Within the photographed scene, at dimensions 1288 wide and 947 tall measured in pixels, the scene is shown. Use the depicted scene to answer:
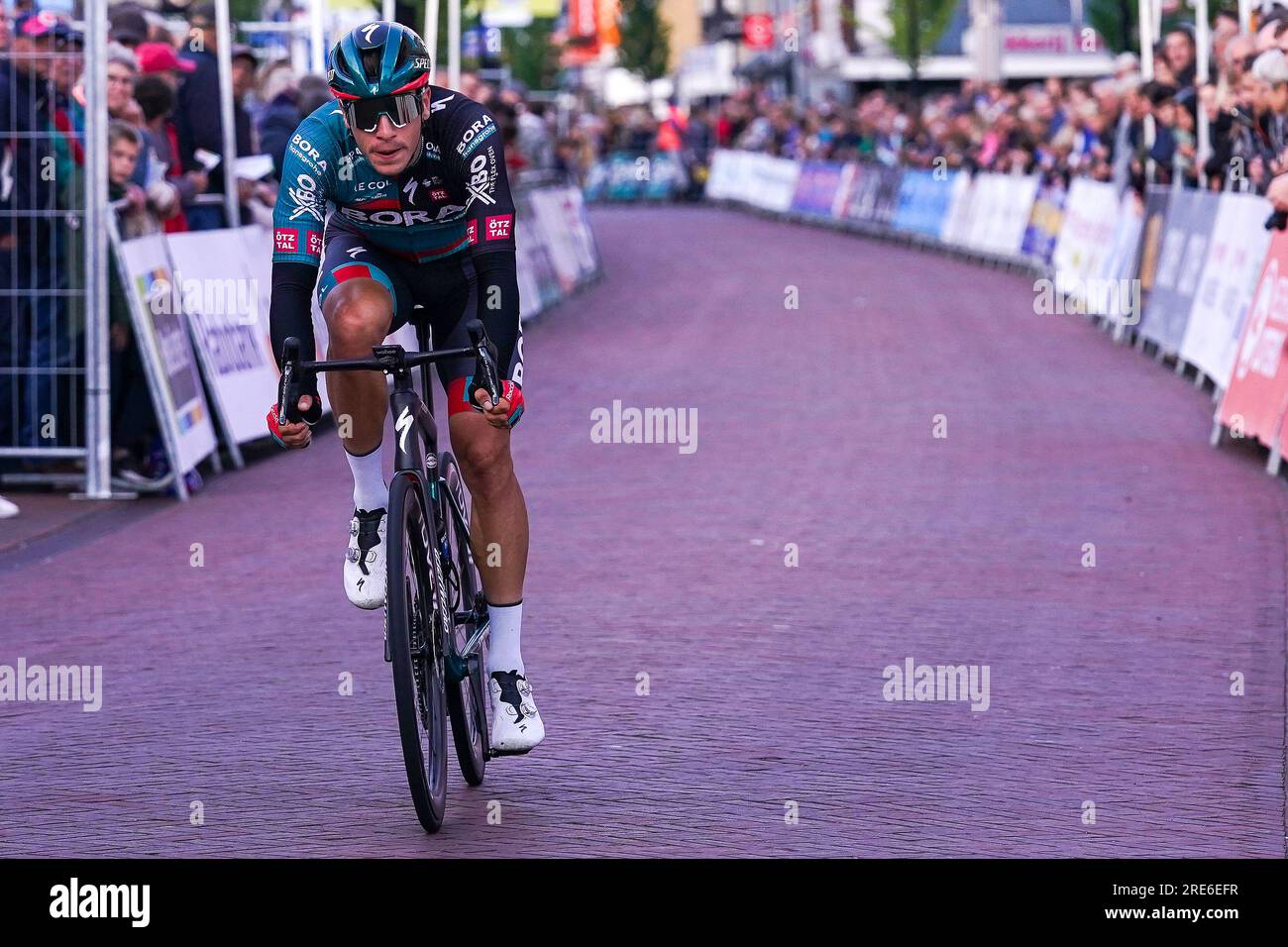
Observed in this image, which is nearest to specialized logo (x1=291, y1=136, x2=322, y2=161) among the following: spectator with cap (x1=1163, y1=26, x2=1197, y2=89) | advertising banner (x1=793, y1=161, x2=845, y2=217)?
spectator with cap (x1=1163, y1=26, x2=1197, y2=89)

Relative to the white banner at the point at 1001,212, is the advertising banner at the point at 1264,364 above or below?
above

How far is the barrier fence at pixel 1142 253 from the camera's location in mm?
12578

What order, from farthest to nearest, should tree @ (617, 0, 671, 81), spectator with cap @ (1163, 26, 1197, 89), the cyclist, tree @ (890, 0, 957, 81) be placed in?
1. tree @ (617, 0, 671, 81)
2. tree @ (890, 0, 957, 81)
3. spectator with cap @ (1163, 26, 1197, 89)
4. the cyclist

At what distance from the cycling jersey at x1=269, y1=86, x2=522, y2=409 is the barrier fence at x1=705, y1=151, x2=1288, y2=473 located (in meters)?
7.01

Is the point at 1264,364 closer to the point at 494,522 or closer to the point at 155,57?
the point at 155,57

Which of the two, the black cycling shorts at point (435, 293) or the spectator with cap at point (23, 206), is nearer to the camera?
the black cycling shorts at point (435, 293)

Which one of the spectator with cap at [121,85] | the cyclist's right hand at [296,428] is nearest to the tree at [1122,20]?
the spectator with cap at [121,85]

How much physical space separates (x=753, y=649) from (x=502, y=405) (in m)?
2.69

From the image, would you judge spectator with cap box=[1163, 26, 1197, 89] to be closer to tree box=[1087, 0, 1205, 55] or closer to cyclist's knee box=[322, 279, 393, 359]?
cyclist's knee box=[322, 279, 393, 359]

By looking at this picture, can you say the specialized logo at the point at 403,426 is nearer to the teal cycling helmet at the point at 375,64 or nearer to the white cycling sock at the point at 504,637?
the white cycling sock at the point at 504,637

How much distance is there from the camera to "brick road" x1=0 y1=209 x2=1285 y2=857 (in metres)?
5.83

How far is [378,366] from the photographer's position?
5398mm
